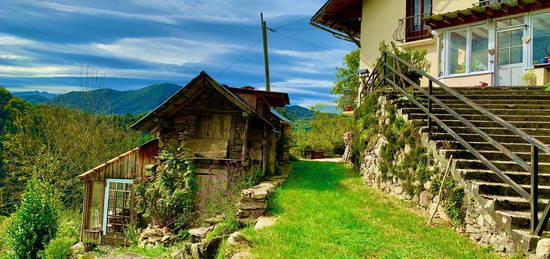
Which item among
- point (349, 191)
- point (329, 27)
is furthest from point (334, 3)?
point (349, 191)

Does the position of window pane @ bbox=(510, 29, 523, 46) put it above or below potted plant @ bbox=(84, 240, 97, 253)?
above

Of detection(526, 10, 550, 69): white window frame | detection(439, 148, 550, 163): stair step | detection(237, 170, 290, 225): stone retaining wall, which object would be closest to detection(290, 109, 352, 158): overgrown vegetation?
detection(526, 10, 550, 69): white window frame

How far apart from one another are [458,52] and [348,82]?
13.0 meters

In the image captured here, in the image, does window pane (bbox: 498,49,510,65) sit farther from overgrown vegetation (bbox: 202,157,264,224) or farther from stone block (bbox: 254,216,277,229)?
stone block (bbox: 254,216,277,229)

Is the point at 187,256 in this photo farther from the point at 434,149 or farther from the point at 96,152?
the point at 96,152

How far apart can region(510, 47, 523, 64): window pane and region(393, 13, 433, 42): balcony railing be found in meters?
4.61

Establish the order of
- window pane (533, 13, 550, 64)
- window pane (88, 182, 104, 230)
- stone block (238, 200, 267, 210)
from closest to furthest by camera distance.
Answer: stone block (238, 200, 267, 210) → window pane (533, 13, 550, 64) → window pane (88, 182, 104, 230)

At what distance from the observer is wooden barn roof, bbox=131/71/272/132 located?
467 inches

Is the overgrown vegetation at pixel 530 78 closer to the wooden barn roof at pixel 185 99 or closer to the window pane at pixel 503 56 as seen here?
the window pane at pixel 503 56

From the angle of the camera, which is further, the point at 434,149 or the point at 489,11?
the point at 489,11

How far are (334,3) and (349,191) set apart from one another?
14.2m

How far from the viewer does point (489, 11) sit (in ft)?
47.6

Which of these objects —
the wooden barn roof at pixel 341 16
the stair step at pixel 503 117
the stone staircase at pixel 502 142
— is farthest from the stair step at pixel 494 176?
the wooden barn roof at pixel 341 16

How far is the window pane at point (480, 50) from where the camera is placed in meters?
15.0
